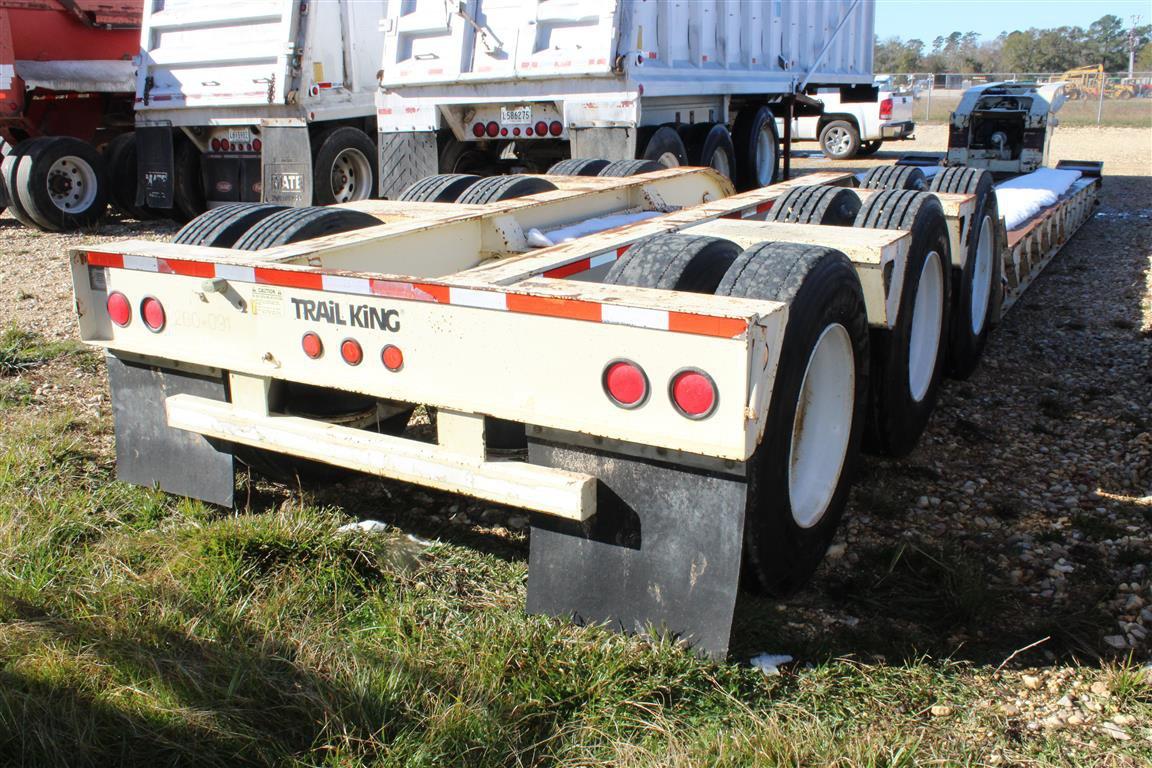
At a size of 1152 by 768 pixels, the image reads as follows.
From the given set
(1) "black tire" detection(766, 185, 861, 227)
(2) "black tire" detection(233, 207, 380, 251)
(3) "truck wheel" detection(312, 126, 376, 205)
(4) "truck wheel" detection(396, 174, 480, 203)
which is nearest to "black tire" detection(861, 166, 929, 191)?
(1) "black tire" detection(766, 185, 861, 227)

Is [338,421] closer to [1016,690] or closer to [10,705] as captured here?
[10,705]

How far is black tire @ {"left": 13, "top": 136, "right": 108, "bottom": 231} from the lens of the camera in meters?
10.8

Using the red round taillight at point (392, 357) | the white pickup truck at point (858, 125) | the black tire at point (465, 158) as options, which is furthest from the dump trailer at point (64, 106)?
the white pickup truck at point (858, 125)

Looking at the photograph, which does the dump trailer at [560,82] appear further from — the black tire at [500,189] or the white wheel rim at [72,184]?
the black tire at [500,189]

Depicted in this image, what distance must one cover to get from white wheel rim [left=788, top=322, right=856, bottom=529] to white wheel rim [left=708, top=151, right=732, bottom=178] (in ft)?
27.3

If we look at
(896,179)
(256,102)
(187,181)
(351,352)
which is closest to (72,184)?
(187,181)

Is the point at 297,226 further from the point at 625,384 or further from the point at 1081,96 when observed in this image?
the point at 1081,96

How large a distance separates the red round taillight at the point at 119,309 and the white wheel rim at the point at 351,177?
782cm

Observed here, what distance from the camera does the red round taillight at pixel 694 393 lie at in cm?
245

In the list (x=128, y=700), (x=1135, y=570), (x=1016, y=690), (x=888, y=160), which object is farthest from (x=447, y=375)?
(x=888, y=160)

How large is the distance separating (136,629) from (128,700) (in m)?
0.34

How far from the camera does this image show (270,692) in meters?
2.50

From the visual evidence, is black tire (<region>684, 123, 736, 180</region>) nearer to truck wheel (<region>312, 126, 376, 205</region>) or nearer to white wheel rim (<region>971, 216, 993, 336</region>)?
truck wheel (<region>312, 126, 376, 205</region>)

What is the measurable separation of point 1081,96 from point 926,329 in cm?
4825
